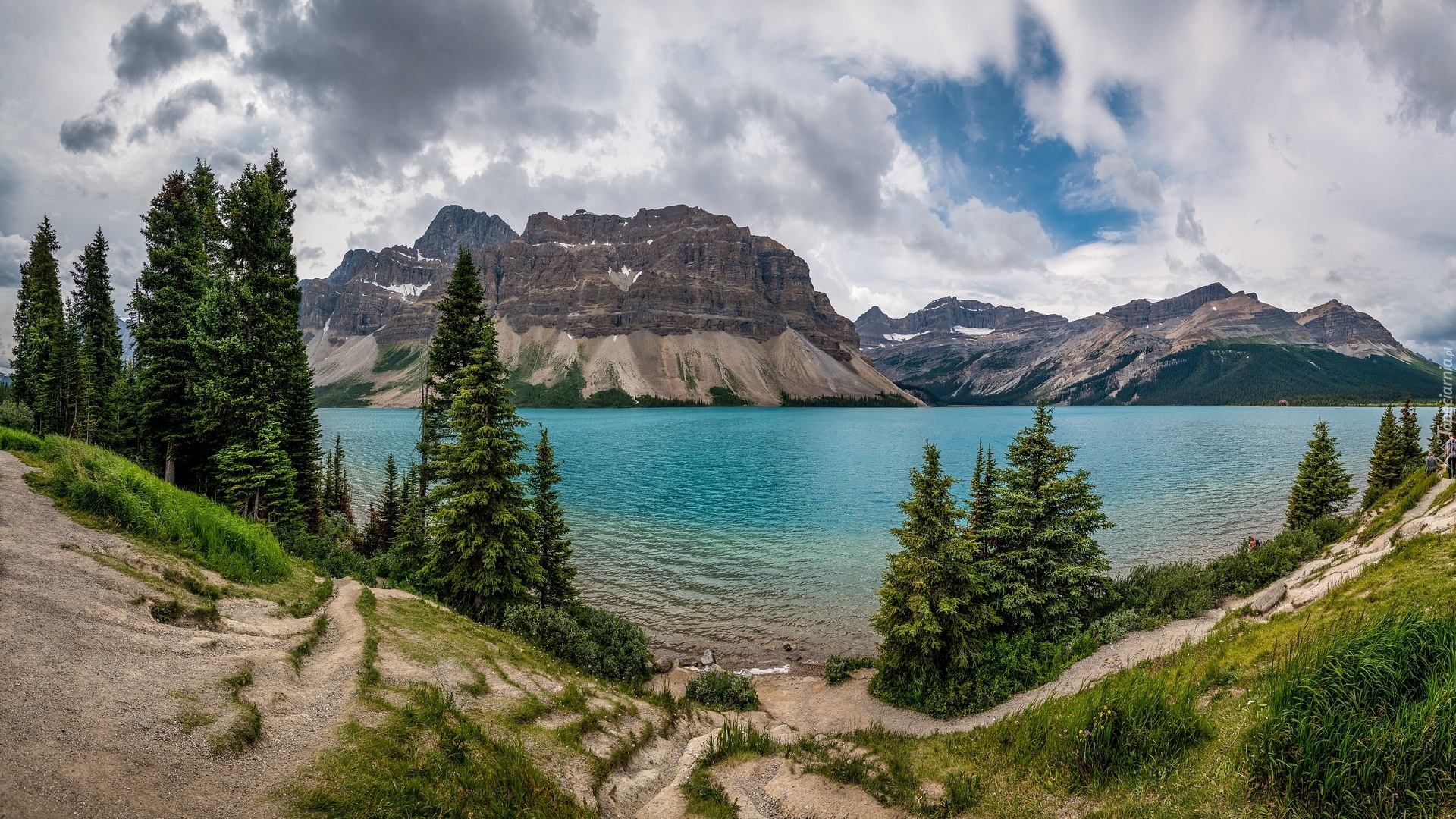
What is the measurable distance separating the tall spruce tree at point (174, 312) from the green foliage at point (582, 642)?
2140 centimetres

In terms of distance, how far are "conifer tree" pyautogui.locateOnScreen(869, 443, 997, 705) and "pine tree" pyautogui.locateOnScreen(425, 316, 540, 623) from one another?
14363 mm

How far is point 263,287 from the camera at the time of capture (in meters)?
26.9

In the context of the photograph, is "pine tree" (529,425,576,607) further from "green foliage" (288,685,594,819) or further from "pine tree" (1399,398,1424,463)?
"pine tree" (1399,398,1424,463)

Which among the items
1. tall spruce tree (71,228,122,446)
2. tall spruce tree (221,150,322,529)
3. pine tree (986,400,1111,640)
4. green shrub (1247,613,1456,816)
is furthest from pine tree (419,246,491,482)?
tall spruce tree (71,228,122,446)

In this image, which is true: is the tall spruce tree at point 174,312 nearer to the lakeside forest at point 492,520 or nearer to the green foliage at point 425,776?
the lakeside forest at point 492,520

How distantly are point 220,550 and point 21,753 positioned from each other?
10573 millimetres

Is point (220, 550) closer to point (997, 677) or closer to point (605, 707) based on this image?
point (605, 707)

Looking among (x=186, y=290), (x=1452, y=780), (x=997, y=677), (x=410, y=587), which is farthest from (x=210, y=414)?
(x=1452, y=780)

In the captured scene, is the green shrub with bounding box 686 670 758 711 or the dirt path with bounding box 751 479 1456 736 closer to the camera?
the dirt path with bounding box 751 479 1456 736

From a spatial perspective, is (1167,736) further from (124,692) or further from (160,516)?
(160,516)

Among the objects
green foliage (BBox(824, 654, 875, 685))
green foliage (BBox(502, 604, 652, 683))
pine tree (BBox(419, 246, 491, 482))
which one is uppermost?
pine tree (BBox(419, 246, 491, 482))

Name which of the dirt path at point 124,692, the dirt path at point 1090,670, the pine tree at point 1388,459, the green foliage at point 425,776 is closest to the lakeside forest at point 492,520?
the dirt path at point 1090,670

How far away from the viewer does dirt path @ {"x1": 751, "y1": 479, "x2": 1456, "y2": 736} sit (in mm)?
15844

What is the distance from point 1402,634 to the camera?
707cm
